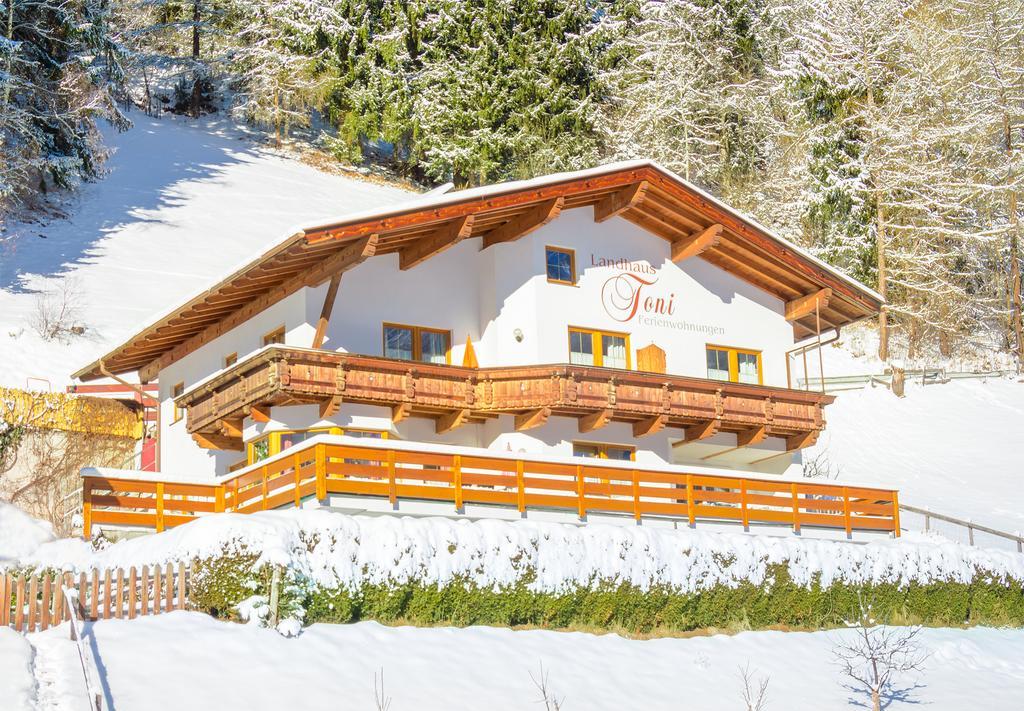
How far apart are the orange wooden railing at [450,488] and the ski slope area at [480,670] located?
3057 millimetres

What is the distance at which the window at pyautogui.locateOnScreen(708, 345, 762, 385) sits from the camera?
1225 inches

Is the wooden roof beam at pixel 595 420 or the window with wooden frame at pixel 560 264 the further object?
the window with wooden frame at pixel 560 264

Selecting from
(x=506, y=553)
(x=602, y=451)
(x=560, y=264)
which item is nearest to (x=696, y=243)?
(x=560, y=264)

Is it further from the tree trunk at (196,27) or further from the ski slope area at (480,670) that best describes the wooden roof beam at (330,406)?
the tree trunk at (196,27)

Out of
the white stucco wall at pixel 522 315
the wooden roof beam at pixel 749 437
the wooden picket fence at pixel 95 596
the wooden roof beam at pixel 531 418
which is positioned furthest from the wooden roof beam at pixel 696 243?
the wooden picket fence at pixel 95 596

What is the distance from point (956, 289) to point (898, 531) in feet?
84.5

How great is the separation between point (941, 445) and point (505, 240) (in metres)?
22.3

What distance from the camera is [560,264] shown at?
2898cm

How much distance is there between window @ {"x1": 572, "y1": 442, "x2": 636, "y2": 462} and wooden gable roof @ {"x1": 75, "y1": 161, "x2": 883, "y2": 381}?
495 centimetres

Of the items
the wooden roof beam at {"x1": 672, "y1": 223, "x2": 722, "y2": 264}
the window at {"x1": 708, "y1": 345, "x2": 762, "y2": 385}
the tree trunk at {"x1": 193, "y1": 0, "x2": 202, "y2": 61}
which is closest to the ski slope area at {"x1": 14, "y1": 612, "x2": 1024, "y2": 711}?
the window at {"x1": 708, "y1": 345, "x2": 762, "y2": 385}

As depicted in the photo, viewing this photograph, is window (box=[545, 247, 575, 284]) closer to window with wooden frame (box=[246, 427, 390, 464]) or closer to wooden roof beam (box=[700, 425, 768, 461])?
wooden roof beam (box=[700, 425, 768, 461])

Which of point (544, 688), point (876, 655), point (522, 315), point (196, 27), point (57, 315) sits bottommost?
point (876, 655)

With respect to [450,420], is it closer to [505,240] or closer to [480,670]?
[505,240]

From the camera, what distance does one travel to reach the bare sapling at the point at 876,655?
782 inches
